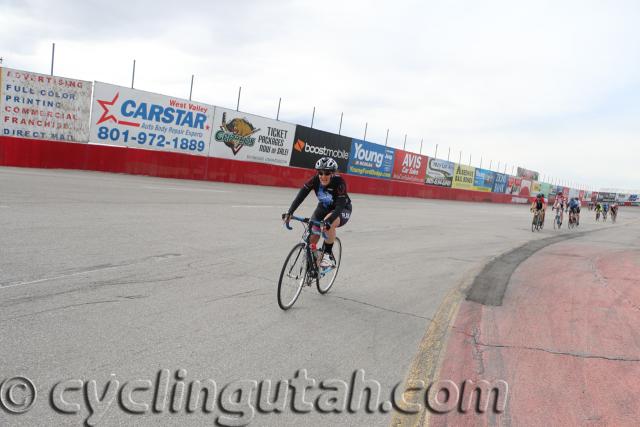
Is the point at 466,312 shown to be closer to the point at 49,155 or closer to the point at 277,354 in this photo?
the point at 277,354

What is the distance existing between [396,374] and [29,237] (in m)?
6.05

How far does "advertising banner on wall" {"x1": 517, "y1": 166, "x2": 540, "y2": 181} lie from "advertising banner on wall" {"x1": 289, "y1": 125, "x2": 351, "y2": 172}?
45.2 metres

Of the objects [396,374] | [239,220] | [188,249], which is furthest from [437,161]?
[396,374]

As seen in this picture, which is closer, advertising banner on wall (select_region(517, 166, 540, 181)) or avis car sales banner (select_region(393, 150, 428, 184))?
avis car sales banner (select_region(393, 150, 428, 184))

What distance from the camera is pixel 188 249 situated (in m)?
7.79

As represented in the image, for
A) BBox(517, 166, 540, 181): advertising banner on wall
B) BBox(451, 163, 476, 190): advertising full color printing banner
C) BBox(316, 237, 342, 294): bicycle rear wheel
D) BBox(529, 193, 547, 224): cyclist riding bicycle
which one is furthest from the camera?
BBox(517, 166, 540, 181): advertising banner on wall

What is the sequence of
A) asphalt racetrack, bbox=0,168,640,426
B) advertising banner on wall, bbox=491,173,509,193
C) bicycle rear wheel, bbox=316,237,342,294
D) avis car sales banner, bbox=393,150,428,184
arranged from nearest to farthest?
asphalt racetrack, bbox=0,168,640,426 → bicycle rear wheel, bbox=316,237,342,294 → avis car sales banner, bbox=393,150,428,184 → advertising banner on wall, bbox=491,173,509,193

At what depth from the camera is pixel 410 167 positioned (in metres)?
42.2

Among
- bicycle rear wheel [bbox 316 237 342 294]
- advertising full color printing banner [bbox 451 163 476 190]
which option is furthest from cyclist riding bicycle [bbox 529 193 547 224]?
advertising full color printing banner [bbox 451 163 476 190]

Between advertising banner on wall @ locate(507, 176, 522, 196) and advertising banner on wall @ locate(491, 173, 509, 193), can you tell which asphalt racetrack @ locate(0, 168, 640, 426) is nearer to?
advertising banner on wall @ locate(491, 173, 509, 193)

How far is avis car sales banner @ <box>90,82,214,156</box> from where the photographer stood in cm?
2108

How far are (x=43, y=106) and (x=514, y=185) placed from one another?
58840 millimetres

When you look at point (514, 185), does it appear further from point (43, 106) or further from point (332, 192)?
point (332, 192)

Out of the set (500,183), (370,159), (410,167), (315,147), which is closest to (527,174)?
(500,183)
